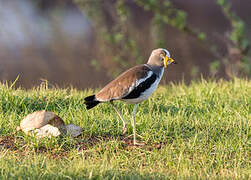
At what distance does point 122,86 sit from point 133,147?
30.7 inches

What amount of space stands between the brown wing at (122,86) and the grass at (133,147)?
58cm

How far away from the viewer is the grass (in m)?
4.82

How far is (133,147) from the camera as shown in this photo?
565cm

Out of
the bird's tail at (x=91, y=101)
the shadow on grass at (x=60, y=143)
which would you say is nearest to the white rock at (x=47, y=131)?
the shadow on grass at (x=60, y=143)

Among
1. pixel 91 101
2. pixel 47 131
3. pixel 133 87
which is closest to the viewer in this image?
pixel 133 87

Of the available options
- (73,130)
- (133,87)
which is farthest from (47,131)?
(133,87)

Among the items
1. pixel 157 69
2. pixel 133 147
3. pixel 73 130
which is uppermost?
pixel 157 69

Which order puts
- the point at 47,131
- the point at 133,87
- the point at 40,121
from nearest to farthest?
the point at 133,87, the point at 47,131, the point at 40,121

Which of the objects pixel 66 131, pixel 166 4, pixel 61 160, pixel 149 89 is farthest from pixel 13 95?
pixel 166 4

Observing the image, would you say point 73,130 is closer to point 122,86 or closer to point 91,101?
point 91,101

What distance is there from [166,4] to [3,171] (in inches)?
291

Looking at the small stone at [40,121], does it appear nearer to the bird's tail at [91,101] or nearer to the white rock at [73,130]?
the white rock at [73,130]

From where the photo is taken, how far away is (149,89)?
5508 millimetres

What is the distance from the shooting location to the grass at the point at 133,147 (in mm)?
4820
